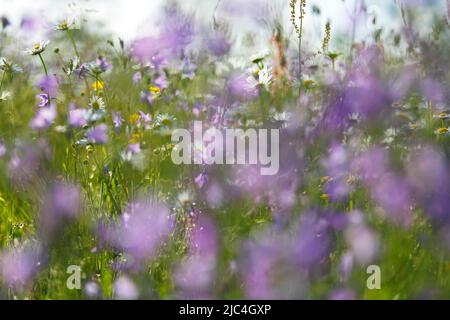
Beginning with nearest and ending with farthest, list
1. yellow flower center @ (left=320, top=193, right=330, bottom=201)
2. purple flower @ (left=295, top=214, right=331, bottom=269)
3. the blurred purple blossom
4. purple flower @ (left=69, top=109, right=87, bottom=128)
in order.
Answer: purple flower @ (left=295, top=214, right=331, bottom=269) → the blurred purple blossom → yellow flower center @ (left=320, top=193, right=330, bottom=201) → purple flower @ (left=69, top=109, right=87, bottom=128)

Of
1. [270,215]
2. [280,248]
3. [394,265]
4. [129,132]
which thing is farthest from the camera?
[129,132]

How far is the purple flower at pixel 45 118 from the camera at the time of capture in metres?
1.62

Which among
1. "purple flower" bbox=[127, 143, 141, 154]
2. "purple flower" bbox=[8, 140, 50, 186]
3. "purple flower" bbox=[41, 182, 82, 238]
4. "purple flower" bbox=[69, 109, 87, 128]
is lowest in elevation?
"purple flower" bbox=[41, 182, 82, 238]

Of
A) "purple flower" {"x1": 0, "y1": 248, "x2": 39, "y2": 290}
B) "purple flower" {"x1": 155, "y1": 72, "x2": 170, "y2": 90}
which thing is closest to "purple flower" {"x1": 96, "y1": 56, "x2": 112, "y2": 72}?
"purple flower" {"x1": 155, "y1": 72, "x2": 170, "y2": 90}

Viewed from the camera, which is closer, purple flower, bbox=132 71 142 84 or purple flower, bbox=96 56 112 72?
purple flower, bbox=96 56 112 72

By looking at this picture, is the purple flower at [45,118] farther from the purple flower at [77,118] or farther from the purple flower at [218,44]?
the purple flower at [218,44]

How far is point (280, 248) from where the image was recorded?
→ 1.01 m

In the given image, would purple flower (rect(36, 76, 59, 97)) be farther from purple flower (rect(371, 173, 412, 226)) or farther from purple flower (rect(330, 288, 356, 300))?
purple flower (rect(330, 288, 356, 300))

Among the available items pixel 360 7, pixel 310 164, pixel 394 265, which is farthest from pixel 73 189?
pixel 360 7

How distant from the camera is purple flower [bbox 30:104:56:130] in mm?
1618

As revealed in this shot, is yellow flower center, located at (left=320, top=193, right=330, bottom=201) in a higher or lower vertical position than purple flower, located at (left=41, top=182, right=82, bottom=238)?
higher

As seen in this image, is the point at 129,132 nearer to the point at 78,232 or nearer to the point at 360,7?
the point at 78,232

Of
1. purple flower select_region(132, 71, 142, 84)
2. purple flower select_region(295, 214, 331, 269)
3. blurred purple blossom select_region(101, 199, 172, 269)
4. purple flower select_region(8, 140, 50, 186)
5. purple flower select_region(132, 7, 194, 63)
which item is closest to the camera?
purple flower select_region(295, 214, 331, 269)
